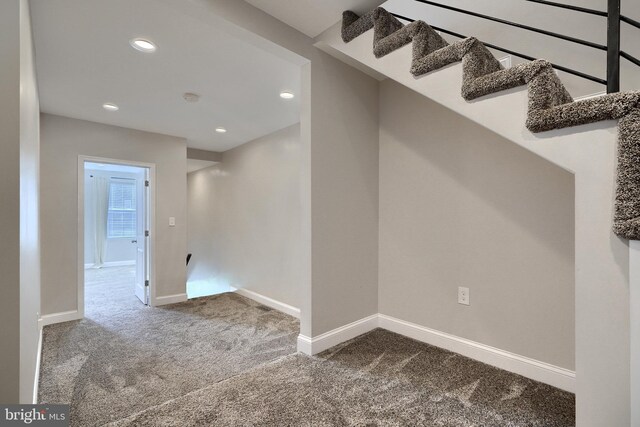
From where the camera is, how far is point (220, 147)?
4699mm

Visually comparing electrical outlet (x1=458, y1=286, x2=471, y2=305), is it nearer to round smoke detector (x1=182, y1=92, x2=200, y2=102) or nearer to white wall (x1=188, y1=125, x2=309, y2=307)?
white wall (x1=188, y1=125, x2=309, y2=307)

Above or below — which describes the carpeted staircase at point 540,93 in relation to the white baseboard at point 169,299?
above

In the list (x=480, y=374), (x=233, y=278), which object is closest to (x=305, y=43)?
(x=480, y=374)

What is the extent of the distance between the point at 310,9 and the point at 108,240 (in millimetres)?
7627

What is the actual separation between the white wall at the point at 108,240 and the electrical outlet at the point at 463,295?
280 inches

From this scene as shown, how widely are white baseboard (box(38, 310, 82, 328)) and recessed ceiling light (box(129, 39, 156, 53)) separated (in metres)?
3.02

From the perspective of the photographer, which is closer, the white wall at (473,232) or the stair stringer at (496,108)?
the stair stringer at (496,108)

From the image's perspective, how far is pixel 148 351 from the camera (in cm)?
244

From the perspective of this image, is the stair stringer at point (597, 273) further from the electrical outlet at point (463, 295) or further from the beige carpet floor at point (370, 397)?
the electrical outlet at point (463, 295)

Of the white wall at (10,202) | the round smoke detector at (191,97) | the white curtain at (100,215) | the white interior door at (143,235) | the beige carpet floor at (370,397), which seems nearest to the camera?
the white wall at (10,202)

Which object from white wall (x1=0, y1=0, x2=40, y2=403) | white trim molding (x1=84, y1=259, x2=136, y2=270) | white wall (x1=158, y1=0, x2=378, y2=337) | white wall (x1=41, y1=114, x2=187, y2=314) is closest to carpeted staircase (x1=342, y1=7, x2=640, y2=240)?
white wall (x1=158, y1=0, x2=378, y2=337)

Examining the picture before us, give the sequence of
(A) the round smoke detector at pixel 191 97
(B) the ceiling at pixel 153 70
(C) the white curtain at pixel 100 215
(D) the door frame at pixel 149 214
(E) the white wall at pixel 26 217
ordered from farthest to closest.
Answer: (C) the white curtain at pixel 100 215 → (D) the door frame at pixel 149 214 → (A) the round smoke detector at pixel 191 97 → (B) the ceiling at pixel 153 70 → (E) the white wall at pixel 26 217

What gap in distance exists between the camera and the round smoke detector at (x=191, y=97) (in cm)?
272

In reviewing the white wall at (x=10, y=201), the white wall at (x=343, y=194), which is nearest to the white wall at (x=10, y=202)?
the white wall at (x=10, y=201)
